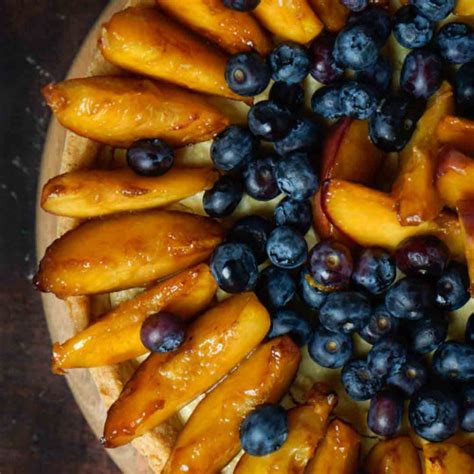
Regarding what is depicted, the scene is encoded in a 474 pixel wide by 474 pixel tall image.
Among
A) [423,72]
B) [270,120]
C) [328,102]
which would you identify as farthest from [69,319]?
[423,72]

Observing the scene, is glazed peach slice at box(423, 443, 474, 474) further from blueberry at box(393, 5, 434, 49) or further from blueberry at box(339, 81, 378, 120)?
blueberry at box(393, 5, 434, 49)

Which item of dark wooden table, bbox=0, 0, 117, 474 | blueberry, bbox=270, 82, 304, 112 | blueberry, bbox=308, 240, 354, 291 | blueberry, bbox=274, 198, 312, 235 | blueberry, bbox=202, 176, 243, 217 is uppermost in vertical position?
blueberry, bbox=270, 82, 304, 112

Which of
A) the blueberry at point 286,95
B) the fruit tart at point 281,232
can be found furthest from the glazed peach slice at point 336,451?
the blueberry at point 286,95

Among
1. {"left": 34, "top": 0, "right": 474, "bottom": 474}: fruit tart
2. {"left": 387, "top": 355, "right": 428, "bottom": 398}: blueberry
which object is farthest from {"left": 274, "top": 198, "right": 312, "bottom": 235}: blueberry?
{"left": 387, "top": 355, "right": 428, "bottom": 398}: blueberry

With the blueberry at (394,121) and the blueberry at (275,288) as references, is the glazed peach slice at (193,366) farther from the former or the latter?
the blueberry at (394,121)

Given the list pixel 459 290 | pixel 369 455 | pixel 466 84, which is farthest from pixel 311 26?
pixel 369 455
